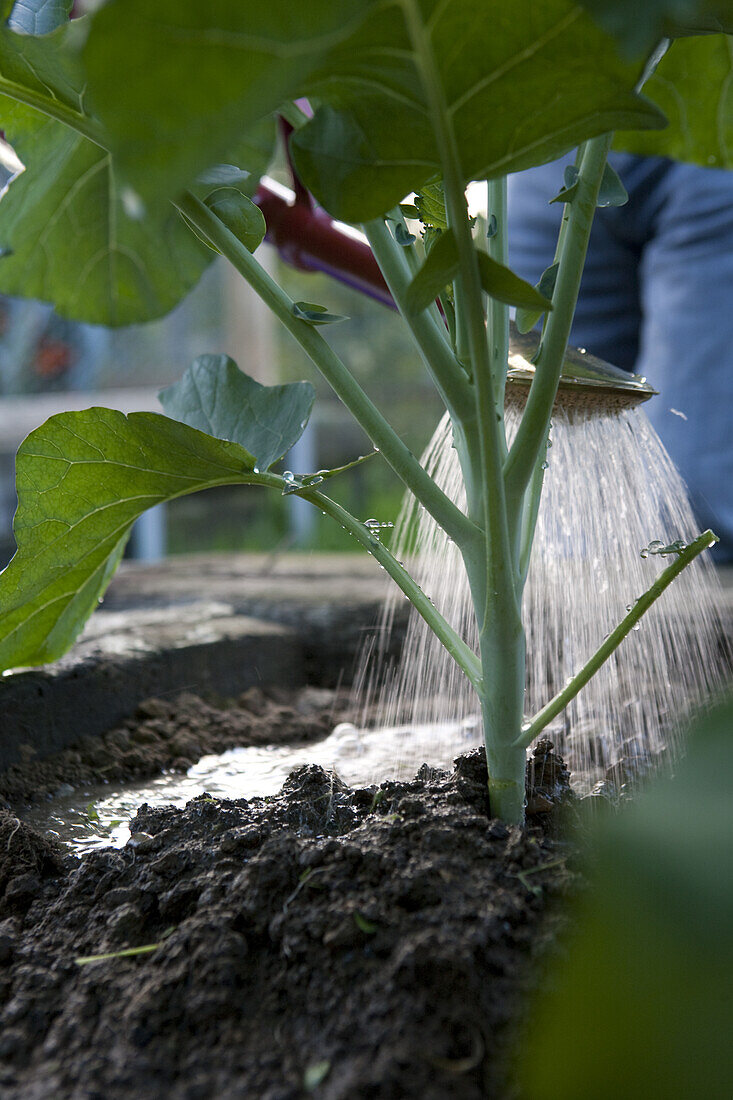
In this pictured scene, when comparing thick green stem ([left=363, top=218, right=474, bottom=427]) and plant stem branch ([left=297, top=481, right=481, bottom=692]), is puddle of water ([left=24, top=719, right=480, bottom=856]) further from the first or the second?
thick green stem ([left=363, top=218, right=474, bottom=427])

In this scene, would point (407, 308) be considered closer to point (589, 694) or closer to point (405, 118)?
point (405, 118)

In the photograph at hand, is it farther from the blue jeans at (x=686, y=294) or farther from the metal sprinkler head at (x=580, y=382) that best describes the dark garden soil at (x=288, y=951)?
the blue jeans at (x=686, y=294)

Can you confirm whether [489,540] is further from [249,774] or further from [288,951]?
[249,774]

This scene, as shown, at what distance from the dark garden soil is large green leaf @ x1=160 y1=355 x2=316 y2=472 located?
12.7 inches

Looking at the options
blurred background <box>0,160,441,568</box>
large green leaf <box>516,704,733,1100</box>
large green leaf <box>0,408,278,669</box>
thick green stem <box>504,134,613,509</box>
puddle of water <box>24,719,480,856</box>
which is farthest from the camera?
blurred background <box>0,160,441,568</box>

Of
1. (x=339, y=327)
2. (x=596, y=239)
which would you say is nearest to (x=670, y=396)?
(x=596, y=239)

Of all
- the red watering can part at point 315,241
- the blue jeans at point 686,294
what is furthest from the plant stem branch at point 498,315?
the blue jeans at point 686,294

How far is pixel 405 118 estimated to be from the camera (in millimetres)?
483

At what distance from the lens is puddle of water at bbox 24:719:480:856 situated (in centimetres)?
84

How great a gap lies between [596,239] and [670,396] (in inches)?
19.7

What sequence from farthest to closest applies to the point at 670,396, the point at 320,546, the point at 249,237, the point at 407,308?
the point at 320,546 → the point at 670,396 → the point at 249,237 → the point at 407,308

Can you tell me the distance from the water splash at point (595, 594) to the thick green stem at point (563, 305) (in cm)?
25

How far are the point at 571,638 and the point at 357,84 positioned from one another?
2.20 ft

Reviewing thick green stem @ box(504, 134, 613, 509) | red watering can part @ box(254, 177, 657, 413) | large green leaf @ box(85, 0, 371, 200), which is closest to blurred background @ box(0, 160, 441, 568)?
red watering can part @ box(254, 177, 657, 413)
